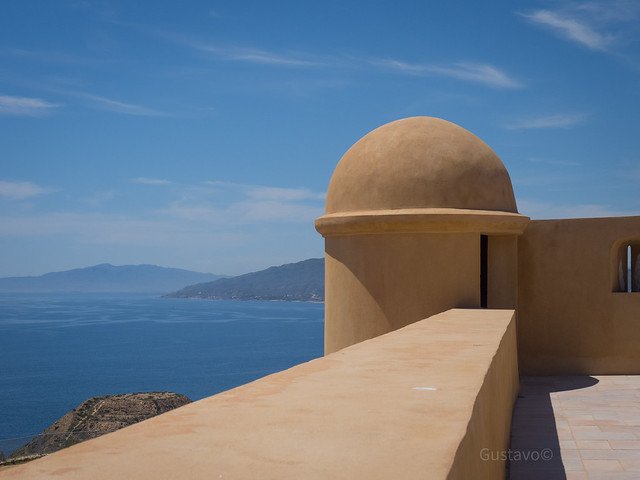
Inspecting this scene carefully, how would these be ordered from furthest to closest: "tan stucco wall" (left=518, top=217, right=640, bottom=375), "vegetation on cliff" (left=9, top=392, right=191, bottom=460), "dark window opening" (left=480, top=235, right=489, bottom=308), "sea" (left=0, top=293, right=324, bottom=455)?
"sea" (left=0, top=293, right=324, bottom=455) < "vegetation on cliff" (left=9, top=392, right=191, bottom=460) < "dark window opening" (left=480, top=235, right=489, bottom=308) < "tan stucco wall" (left=518, top=217, right=640, bottom=375)

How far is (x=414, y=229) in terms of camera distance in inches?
390

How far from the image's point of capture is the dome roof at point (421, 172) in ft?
33.1

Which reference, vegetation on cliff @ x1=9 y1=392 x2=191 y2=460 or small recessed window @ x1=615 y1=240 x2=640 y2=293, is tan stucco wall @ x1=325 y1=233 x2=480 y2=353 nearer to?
small recessed window @ x1=615 y1=240 x2=640 y2=293

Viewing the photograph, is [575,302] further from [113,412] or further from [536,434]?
[113,412]

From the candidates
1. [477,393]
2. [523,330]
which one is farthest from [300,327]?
[477,393]

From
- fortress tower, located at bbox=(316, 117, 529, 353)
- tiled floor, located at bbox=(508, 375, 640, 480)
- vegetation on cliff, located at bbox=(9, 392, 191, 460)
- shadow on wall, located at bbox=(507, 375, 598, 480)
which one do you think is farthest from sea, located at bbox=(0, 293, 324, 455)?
tiled floor, located at bbox=(508, 375, 640, 480)

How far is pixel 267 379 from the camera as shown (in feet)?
12.3

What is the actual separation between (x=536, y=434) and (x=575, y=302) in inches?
182

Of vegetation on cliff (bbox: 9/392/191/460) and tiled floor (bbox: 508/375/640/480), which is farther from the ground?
tiled floor (bbox: 508/375/640/480)

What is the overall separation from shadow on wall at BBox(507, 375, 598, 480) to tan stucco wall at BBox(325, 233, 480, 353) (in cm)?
165

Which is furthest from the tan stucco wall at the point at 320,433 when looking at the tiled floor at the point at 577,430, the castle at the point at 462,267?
Result: the tiled floor at the point at 577,430

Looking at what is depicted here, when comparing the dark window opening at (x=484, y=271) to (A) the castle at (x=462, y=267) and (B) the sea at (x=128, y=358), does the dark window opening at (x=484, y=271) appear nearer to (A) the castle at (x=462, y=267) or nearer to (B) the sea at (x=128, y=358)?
(A) the castle at (x=462, y=267)

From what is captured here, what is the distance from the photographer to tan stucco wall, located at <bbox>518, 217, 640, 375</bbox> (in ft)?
35.8

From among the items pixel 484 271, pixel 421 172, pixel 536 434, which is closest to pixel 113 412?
pixel 484 271
